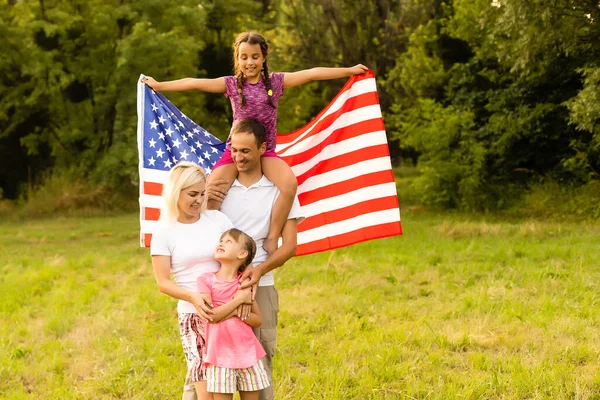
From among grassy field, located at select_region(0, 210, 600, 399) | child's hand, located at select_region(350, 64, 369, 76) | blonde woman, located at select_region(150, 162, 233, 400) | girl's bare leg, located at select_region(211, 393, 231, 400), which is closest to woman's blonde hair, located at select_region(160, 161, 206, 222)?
blonde woman, located at select_region(150, 162, 233, 400)

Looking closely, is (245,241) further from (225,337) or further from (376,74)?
(376,74)

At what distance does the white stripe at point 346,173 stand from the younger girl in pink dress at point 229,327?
6.45ft

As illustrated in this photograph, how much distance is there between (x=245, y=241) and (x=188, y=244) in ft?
1.01

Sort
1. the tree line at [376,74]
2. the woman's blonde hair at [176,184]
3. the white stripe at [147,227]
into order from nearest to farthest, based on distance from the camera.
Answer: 1. the woman's blonde hair at [176,184]
2. the white stripe at [147,227]
3. the tree line at [376,74]

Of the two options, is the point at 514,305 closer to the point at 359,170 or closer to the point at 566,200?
the point at 359,170

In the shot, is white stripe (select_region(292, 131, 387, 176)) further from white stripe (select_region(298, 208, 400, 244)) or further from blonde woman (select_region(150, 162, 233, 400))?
blonde woman (select_region(150, 162, 233, 400))

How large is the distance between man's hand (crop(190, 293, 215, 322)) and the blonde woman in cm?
8

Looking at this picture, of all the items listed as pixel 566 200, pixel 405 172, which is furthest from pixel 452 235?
pixel 405 172

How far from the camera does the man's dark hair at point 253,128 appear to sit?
3.93 m

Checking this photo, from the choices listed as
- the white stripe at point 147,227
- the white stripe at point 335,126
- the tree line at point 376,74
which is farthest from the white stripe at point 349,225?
the tree line at point 376,74

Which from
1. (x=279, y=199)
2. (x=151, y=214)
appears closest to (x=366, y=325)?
(x=151, y=214)

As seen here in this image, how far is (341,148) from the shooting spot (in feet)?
18.5

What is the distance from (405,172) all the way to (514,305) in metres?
22.4

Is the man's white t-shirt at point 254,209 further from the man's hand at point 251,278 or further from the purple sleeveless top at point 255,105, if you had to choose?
the purple sleeveless top at point 255,105
